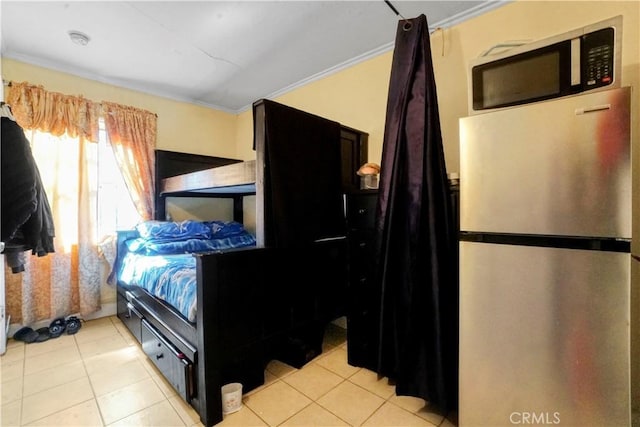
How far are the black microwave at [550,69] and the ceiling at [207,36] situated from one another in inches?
38.2

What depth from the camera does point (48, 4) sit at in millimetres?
1792

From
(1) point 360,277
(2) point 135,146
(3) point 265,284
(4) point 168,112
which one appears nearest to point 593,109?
(1) point 360,277

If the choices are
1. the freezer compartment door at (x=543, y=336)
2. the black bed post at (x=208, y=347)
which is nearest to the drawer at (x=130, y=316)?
the black bed post at (x=208, y=347)

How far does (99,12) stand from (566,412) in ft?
10.8

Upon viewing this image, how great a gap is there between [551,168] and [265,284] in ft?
4.94

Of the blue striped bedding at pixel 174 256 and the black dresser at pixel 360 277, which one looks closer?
the blue striped bedding at pixel 174 256

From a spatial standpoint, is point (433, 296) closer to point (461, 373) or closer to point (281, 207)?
Answer: point (461, 373)

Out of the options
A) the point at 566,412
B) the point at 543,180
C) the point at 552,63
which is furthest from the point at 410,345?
the point at 552,63

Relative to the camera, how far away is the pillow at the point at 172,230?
8.58 ft

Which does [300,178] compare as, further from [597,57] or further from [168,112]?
[168,112]

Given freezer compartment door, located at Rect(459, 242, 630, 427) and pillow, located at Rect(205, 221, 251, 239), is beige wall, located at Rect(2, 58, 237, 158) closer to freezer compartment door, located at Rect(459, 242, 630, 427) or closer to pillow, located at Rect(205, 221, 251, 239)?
pillow, located at Rect(205, 221, 251, 239)

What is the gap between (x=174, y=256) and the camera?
7.82 feet

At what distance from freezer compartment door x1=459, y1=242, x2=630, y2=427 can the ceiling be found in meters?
1.76

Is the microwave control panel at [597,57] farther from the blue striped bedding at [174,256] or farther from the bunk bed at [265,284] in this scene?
the blue striped bedding at [174,256]
